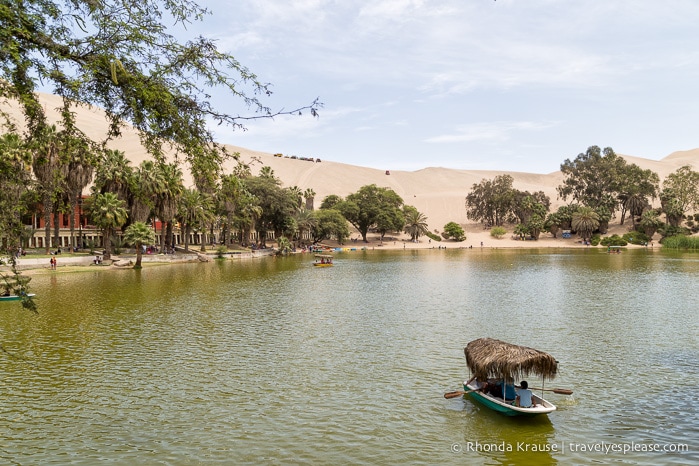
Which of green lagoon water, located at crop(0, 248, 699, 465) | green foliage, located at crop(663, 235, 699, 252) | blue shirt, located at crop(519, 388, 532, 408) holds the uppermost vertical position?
green foliage, located at crop(663, 235, 699, 252)

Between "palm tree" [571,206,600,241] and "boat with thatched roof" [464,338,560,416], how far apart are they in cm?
12843

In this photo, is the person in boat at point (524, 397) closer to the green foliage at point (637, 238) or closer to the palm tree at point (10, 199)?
the palm tree at point (10, 199)

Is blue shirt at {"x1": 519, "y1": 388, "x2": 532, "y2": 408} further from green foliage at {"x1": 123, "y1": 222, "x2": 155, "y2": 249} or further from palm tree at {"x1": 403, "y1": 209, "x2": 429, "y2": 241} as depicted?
palm tree at {"x1": 403, "y1": 209, "x2": 429, "y2": 241}

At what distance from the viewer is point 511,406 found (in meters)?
16.7

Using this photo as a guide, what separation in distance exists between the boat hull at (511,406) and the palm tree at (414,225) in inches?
5195

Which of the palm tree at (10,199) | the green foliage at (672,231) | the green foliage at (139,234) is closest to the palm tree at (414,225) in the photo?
the green foliage at (672,231)

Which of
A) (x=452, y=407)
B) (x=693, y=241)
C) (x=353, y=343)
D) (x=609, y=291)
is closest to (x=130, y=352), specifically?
(x=353, y=343)

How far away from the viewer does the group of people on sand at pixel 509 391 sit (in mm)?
16906

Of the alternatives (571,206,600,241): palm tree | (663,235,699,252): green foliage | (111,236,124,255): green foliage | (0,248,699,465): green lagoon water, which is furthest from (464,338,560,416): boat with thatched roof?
(571,206,600,241): palm tree

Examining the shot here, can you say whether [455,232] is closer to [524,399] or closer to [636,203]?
[636,203]

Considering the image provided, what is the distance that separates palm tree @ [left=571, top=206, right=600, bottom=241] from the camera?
135625mm

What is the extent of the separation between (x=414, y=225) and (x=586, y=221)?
4348 cm

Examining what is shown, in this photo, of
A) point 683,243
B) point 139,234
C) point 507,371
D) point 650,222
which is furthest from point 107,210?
point 650,222

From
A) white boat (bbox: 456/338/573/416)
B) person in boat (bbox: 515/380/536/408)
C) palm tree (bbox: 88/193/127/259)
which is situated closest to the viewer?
person in boat (bbox: 515/380/536/408)
